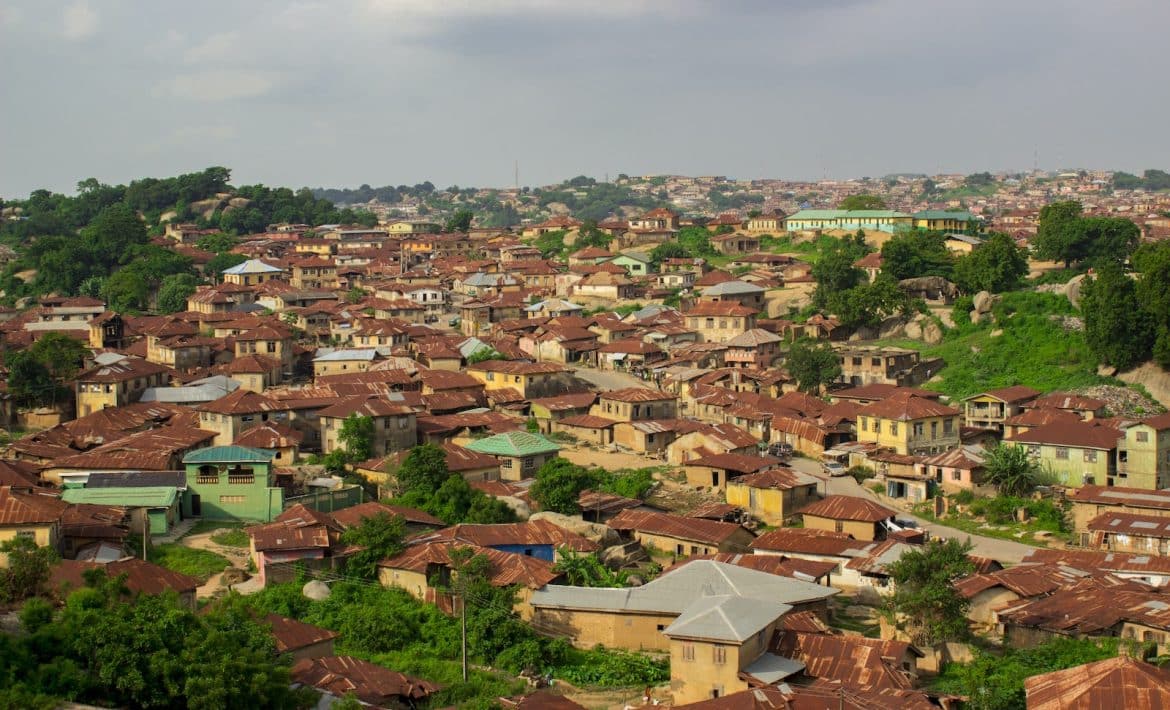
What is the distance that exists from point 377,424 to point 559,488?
673 centimetres

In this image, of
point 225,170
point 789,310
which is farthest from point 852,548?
point 225,170

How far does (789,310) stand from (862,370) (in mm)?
9381

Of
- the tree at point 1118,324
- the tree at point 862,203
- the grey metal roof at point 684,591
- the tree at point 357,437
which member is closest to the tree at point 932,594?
the grey metal roof at point 684,591

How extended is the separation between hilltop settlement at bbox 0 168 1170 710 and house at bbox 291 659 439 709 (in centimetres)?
8

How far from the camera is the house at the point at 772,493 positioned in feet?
90.4

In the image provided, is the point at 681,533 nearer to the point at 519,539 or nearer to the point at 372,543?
the point at 519,539

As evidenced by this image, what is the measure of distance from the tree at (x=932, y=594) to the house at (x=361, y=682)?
7515 millimetres

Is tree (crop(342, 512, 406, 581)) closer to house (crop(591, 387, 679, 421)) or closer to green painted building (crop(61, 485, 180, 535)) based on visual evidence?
green painted building (crop(61, 485, 180, 535))

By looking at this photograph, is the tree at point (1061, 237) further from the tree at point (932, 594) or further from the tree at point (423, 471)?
the tree at point (932, 594)

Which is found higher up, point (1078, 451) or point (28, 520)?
point (28, 520)

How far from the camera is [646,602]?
20.4 meters

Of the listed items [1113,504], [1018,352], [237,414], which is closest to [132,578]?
[237,414]

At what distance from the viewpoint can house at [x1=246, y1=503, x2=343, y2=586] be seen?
71.7ft

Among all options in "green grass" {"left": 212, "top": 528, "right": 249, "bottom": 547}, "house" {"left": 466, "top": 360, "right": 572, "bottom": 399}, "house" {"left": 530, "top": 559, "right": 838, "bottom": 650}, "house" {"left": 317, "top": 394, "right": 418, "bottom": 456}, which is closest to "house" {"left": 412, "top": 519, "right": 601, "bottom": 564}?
"house" {"left": 530, "top": 559, "right": 838, "bottom": 650}
